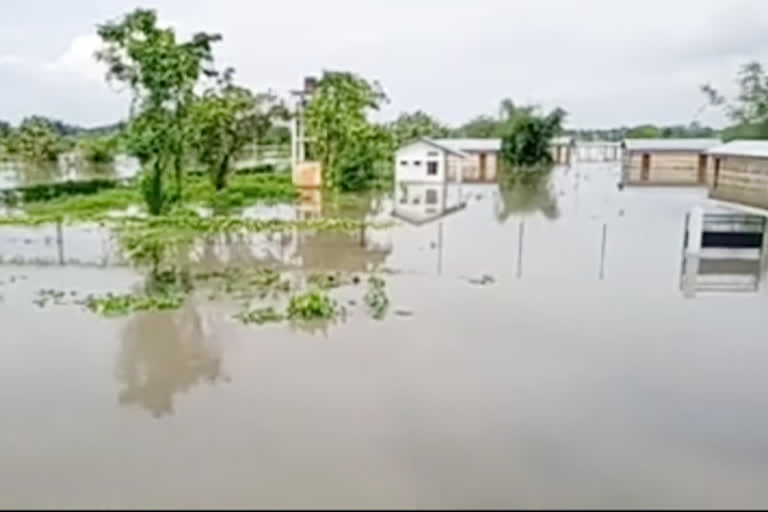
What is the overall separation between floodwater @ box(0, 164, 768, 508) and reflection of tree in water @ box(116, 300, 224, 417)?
36 mm

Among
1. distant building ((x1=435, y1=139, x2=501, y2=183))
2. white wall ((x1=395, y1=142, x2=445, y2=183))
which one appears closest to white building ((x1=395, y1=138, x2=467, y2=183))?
white wall ((x1=395, y1=142, x2=445, y2=183))

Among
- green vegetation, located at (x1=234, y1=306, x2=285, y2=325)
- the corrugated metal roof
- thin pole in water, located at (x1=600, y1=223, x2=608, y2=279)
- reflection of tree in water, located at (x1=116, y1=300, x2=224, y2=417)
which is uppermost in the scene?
the corrugated metal roof

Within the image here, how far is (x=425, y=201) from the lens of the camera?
28.5 metres

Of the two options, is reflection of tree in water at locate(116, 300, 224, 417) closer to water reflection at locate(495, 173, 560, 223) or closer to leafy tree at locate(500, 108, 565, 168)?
water reflection at locate(495, 173, 560, 223)

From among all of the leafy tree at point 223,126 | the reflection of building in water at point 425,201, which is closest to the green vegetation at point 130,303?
the reflection of building in water at point 425,201

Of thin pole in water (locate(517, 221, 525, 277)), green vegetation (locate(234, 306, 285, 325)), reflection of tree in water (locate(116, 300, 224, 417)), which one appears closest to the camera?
reflection of tree in water (locate(116, 300, 224, 417))

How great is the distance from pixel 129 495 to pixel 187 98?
19.3 m

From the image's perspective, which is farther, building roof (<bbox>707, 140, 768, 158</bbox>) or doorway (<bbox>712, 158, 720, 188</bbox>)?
doorway (<bbox>712, 158, 720, 188</bbox>)

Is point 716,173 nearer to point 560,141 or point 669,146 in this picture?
point 669,146

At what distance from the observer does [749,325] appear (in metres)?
11.1

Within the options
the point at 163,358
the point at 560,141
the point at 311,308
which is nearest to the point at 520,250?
the point at 311,308

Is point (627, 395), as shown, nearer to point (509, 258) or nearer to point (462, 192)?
point (509, 258)

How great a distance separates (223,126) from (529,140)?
22.2 meters

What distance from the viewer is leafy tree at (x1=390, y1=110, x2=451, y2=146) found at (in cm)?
4923
